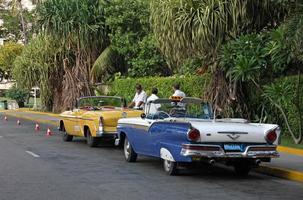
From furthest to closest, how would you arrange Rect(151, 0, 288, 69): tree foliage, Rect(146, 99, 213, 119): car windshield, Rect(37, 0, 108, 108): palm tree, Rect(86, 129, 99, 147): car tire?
1. Rect(37, 0, 108, 108): palm tree
2. Rect(151, 0, 288, 69): tree foliage
3. Rect(86, 129, 99, 147): car tire
4. Rect(146, 99, 213, 119): car windshield

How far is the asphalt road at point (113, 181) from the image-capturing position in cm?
977

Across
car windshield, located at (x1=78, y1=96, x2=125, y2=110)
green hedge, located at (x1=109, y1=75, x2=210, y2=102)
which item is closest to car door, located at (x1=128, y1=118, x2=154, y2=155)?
car windshield, located at (x1=78, y1=96, x2=125, y2=110)

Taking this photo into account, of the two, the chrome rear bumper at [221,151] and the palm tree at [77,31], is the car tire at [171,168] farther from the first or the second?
the palm tree at [77,31]

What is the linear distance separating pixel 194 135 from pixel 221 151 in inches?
24.6

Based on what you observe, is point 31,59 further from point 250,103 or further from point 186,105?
point 186,105

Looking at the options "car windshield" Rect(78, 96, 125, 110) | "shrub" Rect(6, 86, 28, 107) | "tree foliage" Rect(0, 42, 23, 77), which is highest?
"tree foliage" Rect(0, 42, 23, 77)

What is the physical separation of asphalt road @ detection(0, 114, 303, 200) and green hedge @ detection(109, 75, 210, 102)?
27.2 ft

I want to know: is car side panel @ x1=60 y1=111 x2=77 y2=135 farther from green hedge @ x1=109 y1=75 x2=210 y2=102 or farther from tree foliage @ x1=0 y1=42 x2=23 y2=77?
tree foliage @ x1=0 y1=42 x2=23 y2=77

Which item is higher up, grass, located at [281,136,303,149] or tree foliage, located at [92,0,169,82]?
tree foliage, located at [92,0,169,82]

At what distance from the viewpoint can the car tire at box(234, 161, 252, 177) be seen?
12.2 metres

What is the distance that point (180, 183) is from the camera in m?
11.0

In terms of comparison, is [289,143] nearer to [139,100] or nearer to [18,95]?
[139,100]

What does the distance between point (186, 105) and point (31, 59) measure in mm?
26956

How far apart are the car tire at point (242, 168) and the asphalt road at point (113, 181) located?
15cm
